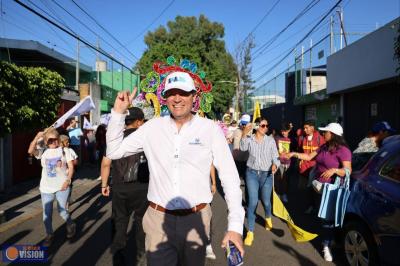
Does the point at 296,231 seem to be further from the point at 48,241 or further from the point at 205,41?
the point at 205,41

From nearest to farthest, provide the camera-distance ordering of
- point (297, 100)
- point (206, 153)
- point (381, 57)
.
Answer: point (206, 153) → point (381, 57) → point (297, 100)

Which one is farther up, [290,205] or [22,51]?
[22,51]

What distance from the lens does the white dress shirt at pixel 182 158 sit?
8.81ft

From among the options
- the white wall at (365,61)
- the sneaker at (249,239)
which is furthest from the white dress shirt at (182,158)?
the white wall at (365,61)

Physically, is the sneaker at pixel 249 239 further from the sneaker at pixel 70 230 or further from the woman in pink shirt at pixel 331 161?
the sneaker at pixel 70 230

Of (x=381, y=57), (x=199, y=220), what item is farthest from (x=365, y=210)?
(x=381, y=57)

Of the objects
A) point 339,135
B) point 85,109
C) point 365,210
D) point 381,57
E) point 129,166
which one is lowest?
point 365,210

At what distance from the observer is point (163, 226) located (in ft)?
9.05

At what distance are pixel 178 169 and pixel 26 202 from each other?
744 centimetres

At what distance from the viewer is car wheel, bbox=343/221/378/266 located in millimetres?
4147

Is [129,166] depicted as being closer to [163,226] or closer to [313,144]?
[163,226]

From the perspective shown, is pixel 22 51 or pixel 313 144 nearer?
pixel 313 144

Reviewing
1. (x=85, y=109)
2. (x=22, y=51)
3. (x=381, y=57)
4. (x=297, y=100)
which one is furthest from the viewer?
(x=22, y=51)

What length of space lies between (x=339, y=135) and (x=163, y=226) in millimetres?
3500
